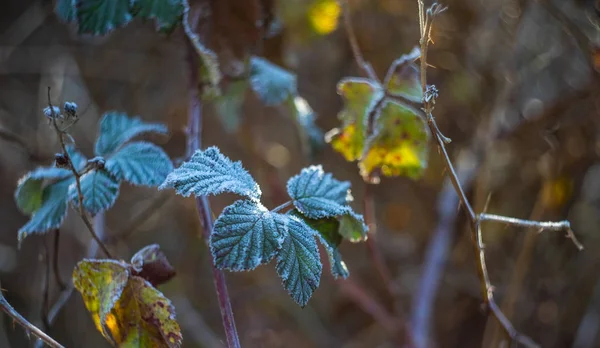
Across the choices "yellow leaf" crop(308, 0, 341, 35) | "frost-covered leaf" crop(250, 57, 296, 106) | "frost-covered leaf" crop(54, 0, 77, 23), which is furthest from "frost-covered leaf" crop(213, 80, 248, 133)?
"frost-covered leaf" crop(54, 0, 77, 23)

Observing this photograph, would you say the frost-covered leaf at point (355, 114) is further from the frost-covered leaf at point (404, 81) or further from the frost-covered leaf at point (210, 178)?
the frost-covered leaf at point (210, 178)

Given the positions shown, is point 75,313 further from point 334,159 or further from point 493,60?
point 493,60

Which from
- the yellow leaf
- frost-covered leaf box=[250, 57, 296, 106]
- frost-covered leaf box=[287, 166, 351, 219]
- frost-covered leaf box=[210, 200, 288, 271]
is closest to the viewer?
frost-covered leaf box=[210, 200, 288, 271]

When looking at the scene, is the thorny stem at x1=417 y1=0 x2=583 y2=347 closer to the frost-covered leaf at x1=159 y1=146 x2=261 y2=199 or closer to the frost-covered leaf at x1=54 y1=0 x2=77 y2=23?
the frost-covered leaf at x1=159 y1=146 x2=261 y2=199

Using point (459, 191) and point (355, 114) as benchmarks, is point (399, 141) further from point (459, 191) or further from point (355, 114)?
point (459, 191)

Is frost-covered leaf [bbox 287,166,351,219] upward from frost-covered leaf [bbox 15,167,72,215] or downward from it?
upward

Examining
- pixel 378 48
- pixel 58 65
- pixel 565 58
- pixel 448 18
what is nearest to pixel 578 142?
pixel 565 58

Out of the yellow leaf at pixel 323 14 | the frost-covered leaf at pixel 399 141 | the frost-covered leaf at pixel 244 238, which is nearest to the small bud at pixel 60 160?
the frost-covered leaf at pixel 244 238
